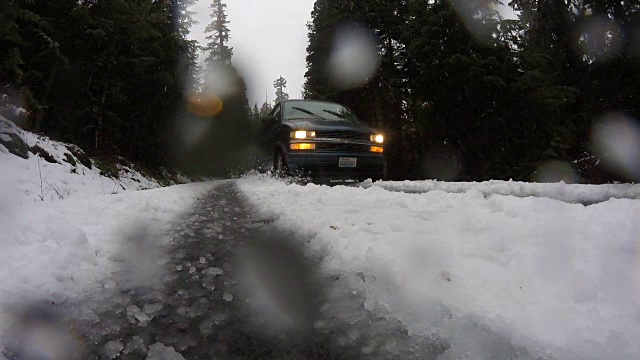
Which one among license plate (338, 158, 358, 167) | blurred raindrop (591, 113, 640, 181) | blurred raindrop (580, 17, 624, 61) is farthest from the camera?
blurred raindrop (580, 17, 624, 61)

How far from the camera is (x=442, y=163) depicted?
1364cm

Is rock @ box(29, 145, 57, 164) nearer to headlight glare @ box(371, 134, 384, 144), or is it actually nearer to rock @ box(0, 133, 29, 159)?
rock @ box(0, 133, 29, 159)

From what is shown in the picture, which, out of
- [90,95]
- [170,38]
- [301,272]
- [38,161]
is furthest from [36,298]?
[170,38]

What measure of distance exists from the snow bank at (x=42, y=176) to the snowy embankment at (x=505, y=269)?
5150 millimetres

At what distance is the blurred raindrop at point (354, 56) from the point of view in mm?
16672

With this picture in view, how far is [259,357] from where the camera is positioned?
1482 mm

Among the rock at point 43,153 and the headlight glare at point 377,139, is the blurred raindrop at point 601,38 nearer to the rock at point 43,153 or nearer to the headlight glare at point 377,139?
the headlight glare at point 377,139

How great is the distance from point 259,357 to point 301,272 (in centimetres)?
100

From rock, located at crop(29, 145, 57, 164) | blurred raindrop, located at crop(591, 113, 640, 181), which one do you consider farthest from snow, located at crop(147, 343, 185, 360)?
blurred raindrop, located at crop(591, 113, 640, 181)

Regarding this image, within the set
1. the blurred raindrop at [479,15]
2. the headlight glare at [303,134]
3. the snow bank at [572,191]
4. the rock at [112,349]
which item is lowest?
the rock at [112,349]

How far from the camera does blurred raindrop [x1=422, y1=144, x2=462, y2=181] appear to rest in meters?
13.2

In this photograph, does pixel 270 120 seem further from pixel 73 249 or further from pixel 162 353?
pixel 162 353

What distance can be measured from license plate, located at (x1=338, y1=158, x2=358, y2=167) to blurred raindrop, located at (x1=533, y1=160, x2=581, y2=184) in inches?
199

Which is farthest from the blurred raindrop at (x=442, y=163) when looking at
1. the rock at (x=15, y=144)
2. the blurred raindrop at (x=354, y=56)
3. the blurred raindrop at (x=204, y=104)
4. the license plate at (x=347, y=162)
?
the blurred raindrop at (x=204, y=104)
